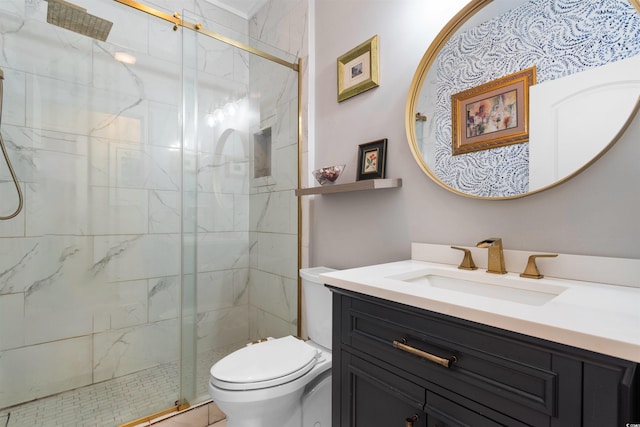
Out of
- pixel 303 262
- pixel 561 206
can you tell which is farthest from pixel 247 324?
pixel 561 206

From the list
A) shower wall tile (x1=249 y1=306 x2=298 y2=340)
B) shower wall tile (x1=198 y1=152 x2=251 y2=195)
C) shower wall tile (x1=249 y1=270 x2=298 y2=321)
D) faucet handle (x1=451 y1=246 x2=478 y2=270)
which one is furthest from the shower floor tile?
faucet handle (x1=451 y1=246 x2=478 y2=270)

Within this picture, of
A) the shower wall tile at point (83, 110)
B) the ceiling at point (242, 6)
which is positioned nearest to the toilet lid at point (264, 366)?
the shower wall tile at point (83, 110)

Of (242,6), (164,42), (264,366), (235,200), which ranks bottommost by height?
(264,366)

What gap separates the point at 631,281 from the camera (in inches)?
33.1

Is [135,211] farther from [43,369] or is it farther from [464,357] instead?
[464,357]

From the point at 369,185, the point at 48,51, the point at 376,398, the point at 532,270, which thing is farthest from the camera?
the point at 48,51

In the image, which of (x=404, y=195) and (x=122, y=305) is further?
(x=122, y=305)

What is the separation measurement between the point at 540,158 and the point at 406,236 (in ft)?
1.90

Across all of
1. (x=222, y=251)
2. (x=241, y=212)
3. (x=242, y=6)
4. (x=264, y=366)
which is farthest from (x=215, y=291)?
(x=242, y=6)

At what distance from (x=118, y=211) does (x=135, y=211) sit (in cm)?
9

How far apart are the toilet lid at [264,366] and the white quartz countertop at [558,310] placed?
1.66 feet

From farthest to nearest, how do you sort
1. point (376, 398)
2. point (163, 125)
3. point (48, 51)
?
point (163, 125), point (48, 51), point (376, 398)

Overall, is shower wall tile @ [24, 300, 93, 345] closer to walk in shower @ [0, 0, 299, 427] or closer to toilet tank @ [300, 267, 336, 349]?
walk in shower @ [0, 0, 299, 427]

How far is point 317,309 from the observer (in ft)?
5.03
